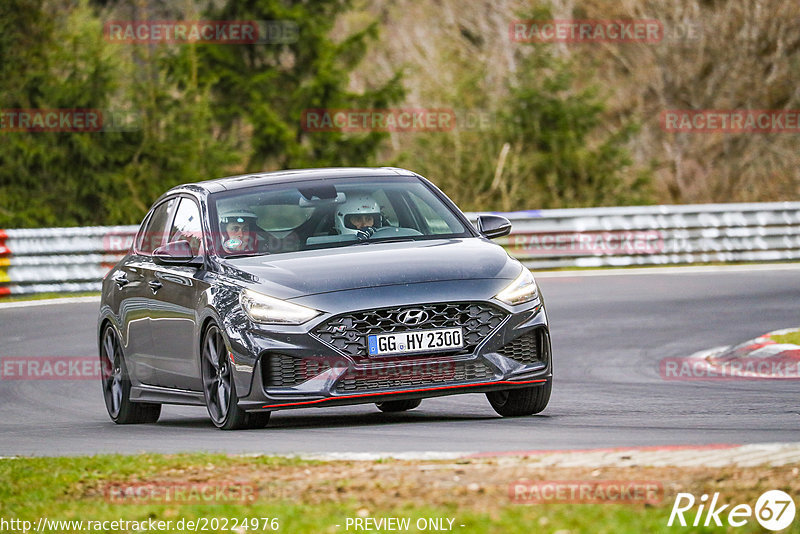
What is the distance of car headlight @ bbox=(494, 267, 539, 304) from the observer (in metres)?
9.80

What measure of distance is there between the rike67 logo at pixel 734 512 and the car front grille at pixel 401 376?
338cm

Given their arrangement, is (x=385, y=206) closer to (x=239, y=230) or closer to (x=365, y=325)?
(x=239, y=230)

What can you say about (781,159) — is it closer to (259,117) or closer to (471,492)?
(259,117)

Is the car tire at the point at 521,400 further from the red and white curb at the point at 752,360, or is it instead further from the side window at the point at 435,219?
the red and white curb at the point at 752,360

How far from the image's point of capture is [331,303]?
9.52 meters

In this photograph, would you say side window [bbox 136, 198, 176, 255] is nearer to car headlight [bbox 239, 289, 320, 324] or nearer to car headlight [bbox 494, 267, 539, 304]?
car headlight [bbox 239, 289, 320, 324]

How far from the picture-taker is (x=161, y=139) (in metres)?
30.7

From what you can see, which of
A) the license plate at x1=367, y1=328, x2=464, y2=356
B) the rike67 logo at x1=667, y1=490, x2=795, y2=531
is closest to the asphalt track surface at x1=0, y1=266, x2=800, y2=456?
the license plate at x1=367, y1=328, x2=464, y2=356

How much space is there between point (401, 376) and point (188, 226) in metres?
2.49

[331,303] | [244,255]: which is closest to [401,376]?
[331,303]

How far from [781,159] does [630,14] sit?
5310 mm

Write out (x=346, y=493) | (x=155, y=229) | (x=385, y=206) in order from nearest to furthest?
(x=346, y=493), (x=385, y=206), (x=155, y=229)

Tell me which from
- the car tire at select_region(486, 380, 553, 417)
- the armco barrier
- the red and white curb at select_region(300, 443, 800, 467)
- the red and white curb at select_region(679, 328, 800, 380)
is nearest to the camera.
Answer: the red and white curb at select_region(300, 443, 800, 467)

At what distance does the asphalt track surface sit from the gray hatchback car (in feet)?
0.89
